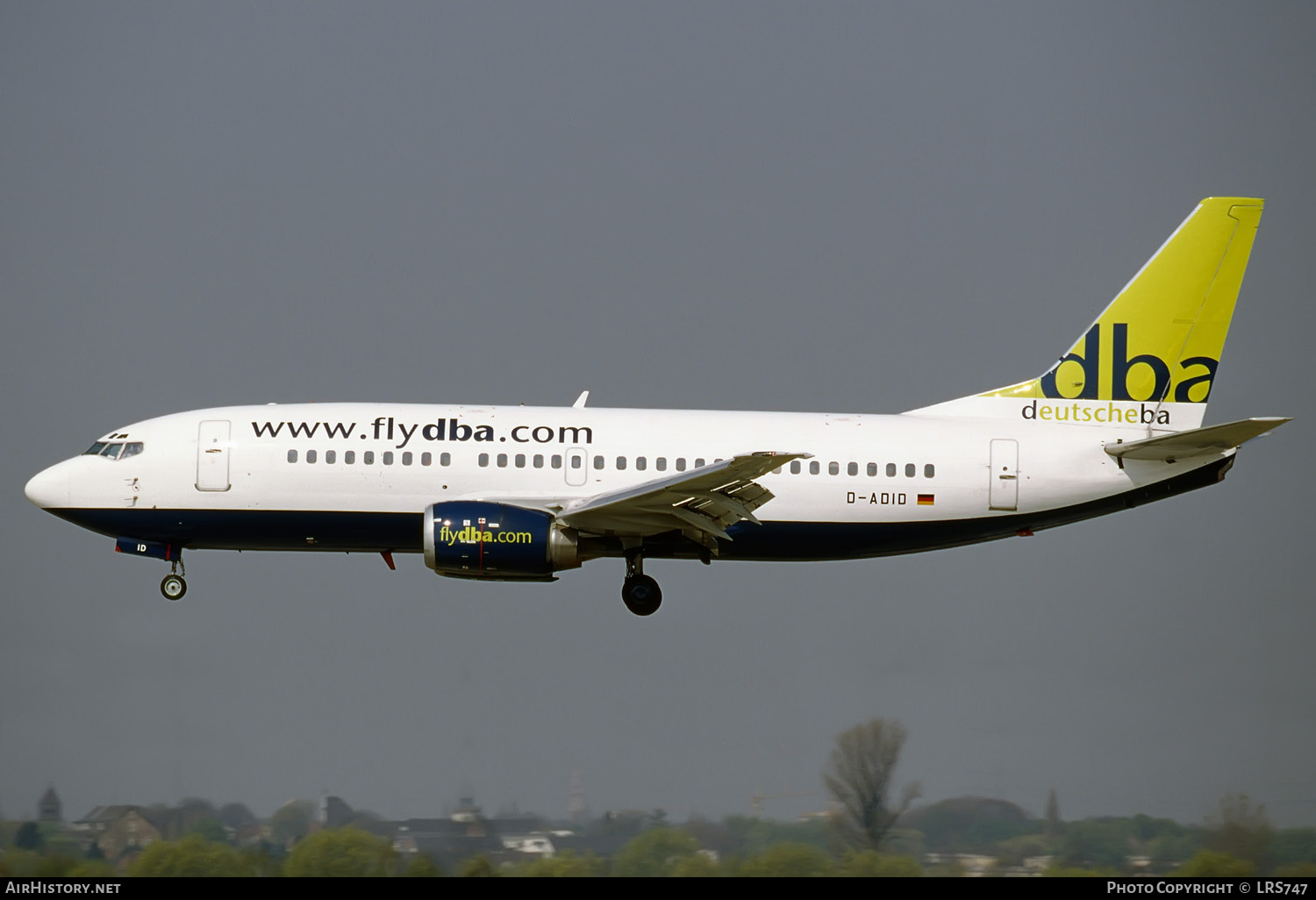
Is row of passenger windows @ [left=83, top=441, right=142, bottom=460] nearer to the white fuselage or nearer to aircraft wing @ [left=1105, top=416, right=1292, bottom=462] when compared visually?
the white fuselage

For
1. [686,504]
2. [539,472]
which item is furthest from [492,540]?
[686,504]

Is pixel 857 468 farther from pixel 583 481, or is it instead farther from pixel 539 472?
pixel 539 472

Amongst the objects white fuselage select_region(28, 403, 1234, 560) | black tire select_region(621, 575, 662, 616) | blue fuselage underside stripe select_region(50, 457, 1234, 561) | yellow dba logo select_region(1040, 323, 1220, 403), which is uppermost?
yellow dba logo select_region(1040, 323, 1220, 403)

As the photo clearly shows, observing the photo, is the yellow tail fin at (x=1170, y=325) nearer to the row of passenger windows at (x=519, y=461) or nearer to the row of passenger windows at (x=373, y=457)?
the row of passenger windows at (x=519, y=461)

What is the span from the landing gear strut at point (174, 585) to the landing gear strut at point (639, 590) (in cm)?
896

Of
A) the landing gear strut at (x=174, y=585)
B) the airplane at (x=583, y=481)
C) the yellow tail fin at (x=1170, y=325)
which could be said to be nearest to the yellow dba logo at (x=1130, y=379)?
the yellow tail fin at (x=1170, y=325)

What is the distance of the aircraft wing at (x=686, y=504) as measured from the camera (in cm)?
3172

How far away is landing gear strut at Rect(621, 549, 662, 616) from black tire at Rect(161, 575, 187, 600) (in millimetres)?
8963

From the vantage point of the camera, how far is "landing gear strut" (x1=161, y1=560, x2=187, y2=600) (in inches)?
1396

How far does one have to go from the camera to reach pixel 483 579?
33.6m

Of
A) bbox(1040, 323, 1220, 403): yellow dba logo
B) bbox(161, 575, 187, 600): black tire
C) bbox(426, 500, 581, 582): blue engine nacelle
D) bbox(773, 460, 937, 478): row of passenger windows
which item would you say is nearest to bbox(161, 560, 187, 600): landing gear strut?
bbox(161, 575, 187, 600): black tire

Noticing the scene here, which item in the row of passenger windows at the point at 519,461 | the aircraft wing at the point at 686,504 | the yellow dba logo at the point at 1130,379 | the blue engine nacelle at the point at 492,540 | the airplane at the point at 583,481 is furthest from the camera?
the yellow dba logo at the point at 1130,379

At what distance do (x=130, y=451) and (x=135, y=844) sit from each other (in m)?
8.61

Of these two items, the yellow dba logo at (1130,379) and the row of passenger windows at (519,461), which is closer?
the row of passenger windows at (519,461)
